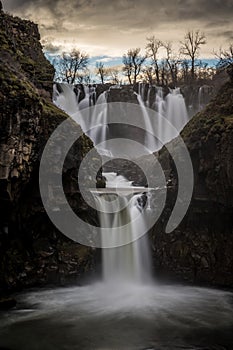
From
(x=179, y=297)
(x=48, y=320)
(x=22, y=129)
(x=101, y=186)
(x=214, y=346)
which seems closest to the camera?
(x=214, y=346)

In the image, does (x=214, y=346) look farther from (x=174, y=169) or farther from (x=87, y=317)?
(x=174, y=169)

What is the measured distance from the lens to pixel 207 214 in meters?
13.8

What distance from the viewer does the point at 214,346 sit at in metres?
8.59

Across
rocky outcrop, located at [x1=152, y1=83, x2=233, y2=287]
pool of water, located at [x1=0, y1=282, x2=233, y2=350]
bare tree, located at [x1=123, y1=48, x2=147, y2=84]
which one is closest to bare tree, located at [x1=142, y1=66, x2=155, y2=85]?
bare tree, located at [x1=123, y1=48, x2=147, y2=84]

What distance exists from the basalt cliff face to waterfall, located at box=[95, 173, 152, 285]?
75cm

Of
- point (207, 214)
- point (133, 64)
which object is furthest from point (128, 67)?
point (207, 214)

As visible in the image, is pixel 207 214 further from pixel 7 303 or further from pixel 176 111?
pixel 176 111

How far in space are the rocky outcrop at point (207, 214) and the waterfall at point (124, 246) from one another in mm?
617

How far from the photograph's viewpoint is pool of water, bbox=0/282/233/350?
8.80m

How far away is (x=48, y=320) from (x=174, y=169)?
24.8 feet

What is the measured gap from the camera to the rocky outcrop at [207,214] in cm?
1284

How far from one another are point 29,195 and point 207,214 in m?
6.67

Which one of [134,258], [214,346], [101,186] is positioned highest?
[101,186]

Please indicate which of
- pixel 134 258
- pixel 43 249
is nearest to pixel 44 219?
pixel 43 249
